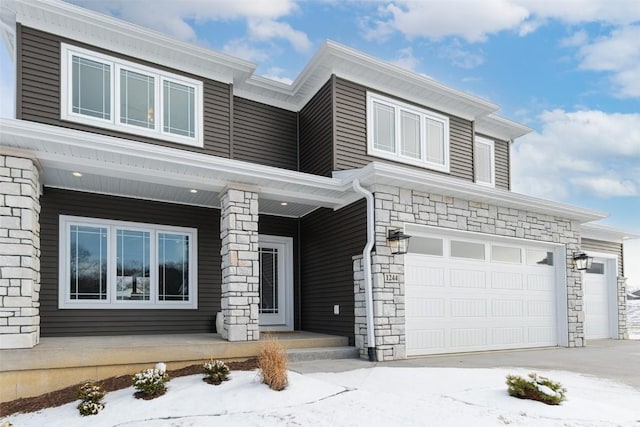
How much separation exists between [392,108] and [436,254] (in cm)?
336

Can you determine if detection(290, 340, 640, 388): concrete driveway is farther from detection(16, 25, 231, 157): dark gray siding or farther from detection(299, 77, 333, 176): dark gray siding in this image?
detection(16, 25, 231, 157): dark gray siding

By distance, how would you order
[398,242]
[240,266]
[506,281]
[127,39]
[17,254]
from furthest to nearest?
[506,281], [127,39], [398,242], [240,266], [17,254]

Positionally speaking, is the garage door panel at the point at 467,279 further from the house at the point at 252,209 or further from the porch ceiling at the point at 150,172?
the porch ceiling at the point at 150,172

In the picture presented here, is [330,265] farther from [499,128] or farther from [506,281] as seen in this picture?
[499,128]

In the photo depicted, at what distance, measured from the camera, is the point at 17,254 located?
20.1 feet

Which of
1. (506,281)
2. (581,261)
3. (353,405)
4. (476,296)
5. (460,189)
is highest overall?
(460,189)

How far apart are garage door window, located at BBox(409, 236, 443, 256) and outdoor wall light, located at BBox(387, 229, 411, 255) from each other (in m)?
0.62

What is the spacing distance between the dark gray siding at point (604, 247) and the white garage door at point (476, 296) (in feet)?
Answer: 10.9

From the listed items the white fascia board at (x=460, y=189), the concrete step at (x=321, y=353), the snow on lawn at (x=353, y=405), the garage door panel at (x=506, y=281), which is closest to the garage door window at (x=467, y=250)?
the garage door panel at (x=506, y=281)

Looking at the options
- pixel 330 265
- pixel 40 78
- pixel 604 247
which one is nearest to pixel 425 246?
pixel 330 265

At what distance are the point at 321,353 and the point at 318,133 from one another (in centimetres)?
452

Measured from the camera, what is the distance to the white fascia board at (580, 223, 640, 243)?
12812mm

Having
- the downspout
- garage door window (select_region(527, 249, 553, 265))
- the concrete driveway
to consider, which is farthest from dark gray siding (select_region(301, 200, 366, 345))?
garage door window (select_region(527, 249, 553, 265))

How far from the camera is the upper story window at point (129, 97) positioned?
26.4 feet
